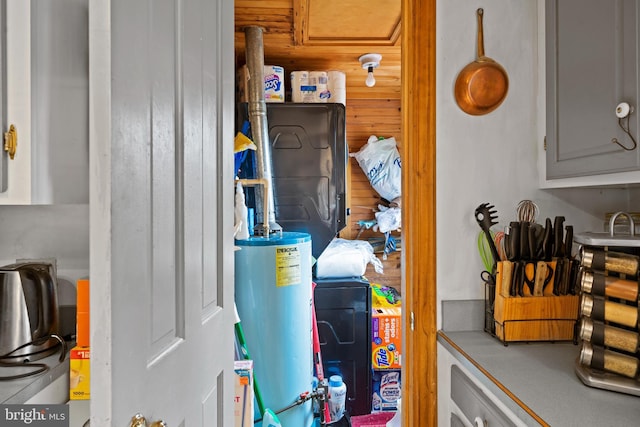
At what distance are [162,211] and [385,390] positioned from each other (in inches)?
90.9

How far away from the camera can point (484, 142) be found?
53.3 inches

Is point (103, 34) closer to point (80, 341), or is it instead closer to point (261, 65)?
point (80, 341)

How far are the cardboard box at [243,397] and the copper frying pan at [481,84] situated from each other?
1300mm

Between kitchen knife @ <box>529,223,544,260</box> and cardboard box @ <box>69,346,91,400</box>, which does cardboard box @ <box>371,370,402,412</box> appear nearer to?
kitchen knife @ <box>529,223,544,260</box>

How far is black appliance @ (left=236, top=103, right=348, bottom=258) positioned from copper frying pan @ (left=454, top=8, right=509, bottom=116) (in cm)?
117

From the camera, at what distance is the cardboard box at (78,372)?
106cm

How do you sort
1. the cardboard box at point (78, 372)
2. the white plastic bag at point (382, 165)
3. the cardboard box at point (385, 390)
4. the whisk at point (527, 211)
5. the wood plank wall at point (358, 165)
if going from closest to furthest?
the cardboard box at point (78, 372), the whisk at point (527, 211), the cardboard box at point (385, 390), the white plastic bag at point (382, 165), the wood plank wall at point (358, 165)

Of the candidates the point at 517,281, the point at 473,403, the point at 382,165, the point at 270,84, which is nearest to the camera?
the point at 473,403

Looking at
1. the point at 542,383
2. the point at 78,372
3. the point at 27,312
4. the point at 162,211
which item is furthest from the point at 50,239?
the point at 542,383

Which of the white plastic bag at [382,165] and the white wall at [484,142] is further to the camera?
the white plastic bag at [382,165]

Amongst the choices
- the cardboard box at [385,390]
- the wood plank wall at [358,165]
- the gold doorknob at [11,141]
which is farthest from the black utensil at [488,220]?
the wood plank wall at [358,165]

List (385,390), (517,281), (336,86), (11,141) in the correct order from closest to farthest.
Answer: (11,141)
(517,281)
(336,86)
(385,390)

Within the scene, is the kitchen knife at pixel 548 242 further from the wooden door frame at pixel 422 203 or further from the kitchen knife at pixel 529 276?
the wooden door frame at pixel 422 203

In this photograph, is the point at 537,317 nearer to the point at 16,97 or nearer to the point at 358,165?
the point at 16,97
